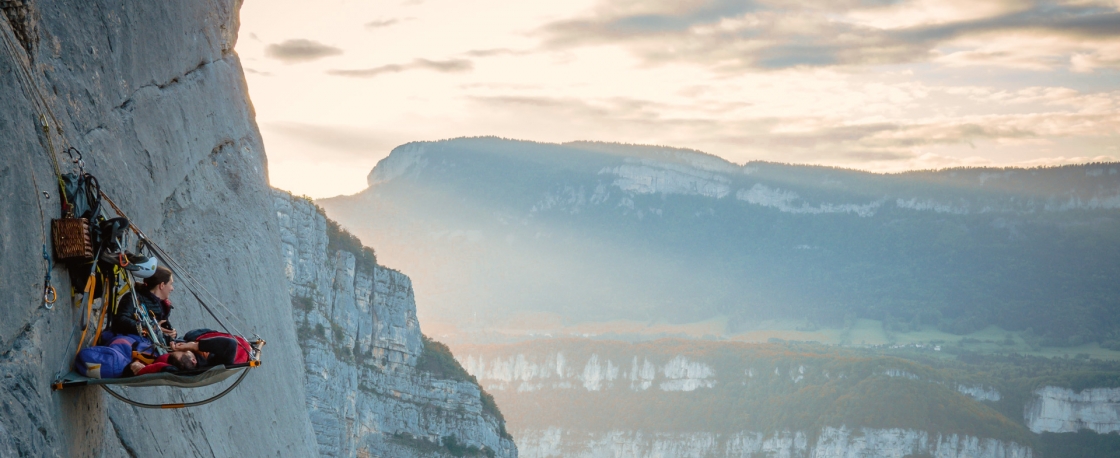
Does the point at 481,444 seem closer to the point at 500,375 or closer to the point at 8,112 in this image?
the point at 8,112

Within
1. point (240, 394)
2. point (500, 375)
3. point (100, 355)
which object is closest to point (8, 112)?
point (100, 355)

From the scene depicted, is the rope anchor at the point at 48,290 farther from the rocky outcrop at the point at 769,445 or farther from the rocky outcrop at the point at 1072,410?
the rocky outcrop at the point at 1072,410

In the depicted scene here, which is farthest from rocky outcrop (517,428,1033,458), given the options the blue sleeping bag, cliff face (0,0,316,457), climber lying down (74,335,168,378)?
the blue sleeping bag

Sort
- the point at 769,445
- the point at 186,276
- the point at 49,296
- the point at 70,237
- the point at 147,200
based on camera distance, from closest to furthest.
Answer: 1. the point at 49,296
2. the point at 70,237
3. the point at 147,200
4. the point at 186,276
5. the point at 769,445

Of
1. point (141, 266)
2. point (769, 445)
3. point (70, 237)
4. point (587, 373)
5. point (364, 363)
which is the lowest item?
point (769, 445)

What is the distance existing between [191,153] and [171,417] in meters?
3.63

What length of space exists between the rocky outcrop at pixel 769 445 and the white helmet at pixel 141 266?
162090mm

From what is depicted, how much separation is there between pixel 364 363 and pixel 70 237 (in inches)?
2271

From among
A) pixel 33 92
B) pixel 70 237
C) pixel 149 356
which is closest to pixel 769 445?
pixel 149 356

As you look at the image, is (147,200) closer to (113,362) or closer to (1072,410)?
(113,362)

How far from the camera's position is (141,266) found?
27.4 ft

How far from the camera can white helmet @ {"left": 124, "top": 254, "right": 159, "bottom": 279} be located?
326 inches

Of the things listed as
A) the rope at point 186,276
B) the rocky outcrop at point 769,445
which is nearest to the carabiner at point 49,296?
the rope at point 186,276

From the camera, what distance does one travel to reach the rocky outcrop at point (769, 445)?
15888 cm
